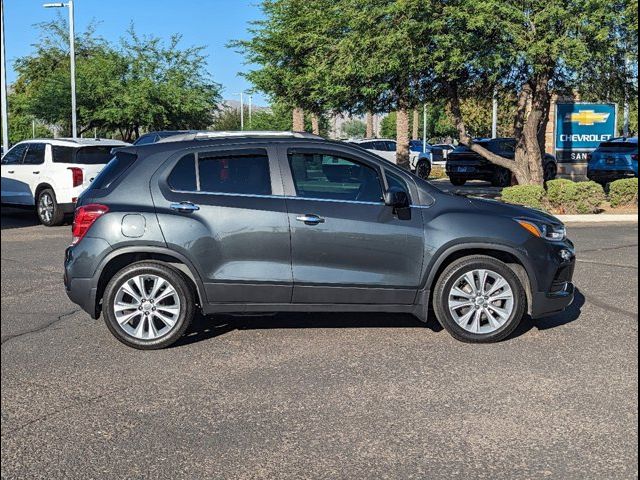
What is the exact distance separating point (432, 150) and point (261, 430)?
43041 millimetres

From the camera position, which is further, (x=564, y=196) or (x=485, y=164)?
(x=485, y=164)

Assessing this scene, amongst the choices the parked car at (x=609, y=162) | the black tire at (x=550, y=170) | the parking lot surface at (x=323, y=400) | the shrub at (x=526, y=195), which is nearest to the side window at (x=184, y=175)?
the parking lot surface at (x=323, y=400)

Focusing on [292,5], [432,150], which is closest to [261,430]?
[292,5]

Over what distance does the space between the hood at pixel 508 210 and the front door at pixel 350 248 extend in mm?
583

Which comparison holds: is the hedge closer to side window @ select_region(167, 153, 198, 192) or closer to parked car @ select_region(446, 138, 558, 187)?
parked car @ select_region(446, 138, 558, 187)

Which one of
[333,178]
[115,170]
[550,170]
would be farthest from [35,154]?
[550,170]

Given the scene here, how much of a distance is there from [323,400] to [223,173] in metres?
2.20

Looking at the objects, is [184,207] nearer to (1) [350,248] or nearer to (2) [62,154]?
(1) [350,248]

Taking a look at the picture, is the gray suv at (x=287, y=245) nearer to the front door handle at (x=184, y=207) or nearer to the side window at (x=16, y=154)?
the front door handle at (x=184, y=207)

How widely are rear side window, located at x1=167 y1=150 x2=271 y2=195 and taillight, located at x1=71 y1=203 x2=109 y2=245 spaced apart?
580 millimetres

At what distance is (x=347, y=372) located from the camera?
5215 millimetres

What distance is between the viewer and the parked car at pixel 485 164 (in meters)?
24.2

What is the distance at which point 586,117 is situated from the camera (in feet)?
85.2

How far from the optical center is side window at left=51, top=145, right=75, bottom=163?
14.4 m
